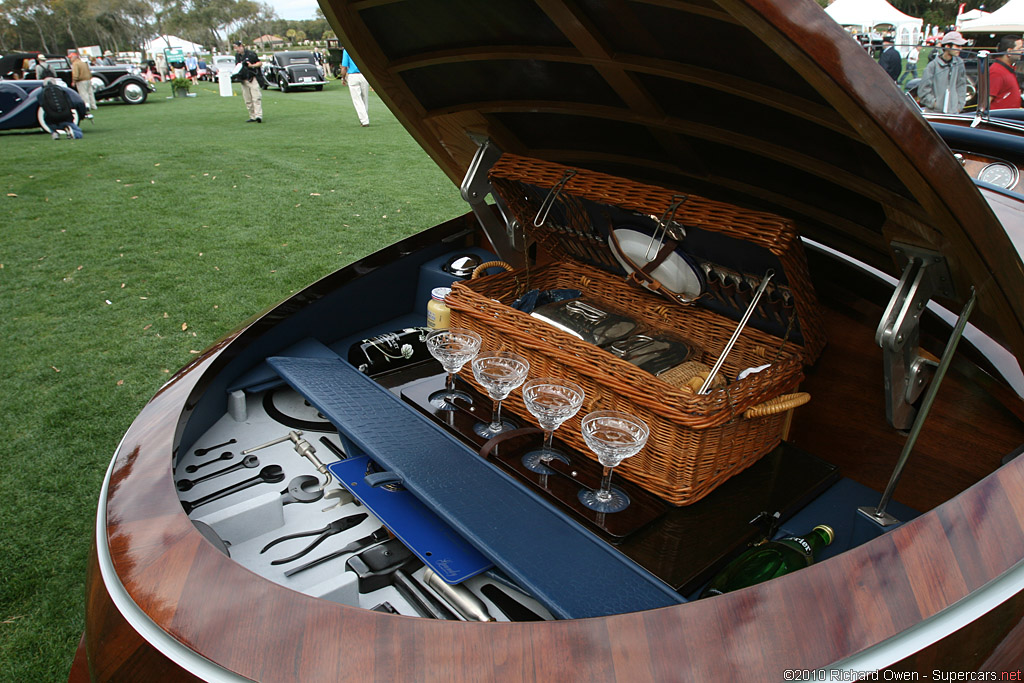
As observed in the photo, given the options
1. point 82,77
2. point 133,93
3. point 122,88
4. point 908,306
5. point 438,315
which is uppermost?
point 908,306

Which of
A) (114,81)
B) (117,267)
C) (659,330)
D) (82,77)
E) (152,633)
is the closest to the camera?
(152,633)

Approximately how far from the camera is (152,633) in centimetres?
103

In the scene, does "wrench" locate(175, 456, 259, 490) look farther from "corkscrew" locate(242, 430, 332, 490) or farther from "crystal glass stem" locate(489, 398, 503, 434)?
"crystal glass stem" locate(489, 398, 503, 434)

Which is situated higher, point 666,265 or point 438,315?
point 666,265

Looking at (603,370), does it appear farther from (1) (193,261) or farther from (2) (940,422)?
(1) (193,261)

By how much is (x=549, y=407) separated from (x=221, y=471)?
90cm

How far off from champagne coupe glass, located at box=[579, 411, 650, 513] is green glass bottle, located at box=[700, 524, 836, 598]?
268 mm

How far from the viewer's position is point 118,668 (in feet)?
3.46

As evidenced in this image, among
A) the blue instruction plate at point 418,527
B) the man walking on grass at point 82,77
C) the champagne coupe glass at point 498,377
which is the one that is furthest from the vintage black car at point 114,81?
the blue instruction plate at point 418,527

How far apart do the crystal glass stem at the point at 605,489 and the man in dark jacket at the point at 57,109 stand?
1273 centimetres

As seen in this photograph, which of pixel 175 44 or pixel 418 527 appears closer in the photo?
pixel 418 527

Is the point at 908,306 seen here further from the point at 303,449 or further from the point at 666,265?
the point at 303,449

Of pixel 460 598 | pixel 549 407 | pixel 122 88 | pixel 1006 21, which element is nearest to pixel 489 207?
pixel 549 407

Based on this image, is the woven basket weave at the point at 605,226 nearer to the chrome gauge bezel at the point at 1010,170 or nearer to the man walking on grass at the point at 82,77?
the chrome gauge bezel at the point at 1010,170
